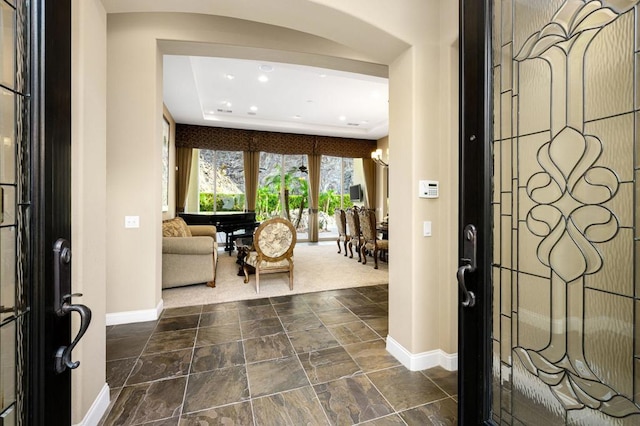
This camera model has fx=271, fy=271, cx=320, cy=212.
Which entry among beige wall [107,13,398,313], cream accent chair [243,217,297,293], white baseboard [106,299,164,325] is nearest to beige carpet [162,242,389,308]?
cream accent chair [243,217,297,293]

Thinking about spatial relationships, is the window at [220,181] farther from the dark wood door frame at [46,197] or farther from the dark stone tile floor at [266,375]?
the dark wood door frame at [46,197]

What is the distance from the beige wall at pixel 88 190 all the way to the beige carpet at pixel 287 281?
1978 mm

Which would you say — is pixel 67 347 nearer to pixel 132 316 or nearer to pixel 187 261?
pixel 132 316

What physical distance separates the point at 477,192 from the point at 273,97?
18.6 ft

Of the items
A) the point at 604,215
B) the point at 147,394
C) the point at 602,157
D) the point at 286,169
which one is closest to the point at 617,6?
the point at 602,157

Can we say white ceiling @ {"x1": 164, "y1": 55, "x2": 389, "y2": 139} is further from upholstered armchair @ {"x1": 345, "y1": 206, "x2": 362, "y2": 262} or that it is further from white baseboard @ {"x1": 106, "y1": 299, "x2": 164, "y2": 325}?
white baseboard @ {"x1": 106, "y1": 299, "x2": 164, "y2": 325}

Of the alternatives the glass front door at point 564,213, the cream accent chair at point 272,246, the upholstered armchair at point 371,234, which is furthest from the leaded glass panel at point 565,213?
the upholstered armchair at point 371,234

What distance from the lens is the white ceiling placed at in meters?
4.56

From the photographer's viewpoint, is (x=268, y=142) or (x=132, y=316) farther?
(x=268, y=142)

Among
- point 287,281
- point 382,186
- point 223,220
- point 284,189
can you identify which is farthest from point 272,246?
point 382,186

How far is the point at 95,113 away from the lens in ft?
5.11

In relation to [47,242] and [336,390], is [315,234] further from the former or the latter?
[47,242]

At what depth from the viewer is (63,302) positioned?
2.78 ft

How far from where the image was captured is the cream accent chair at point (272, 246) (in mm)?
3941
